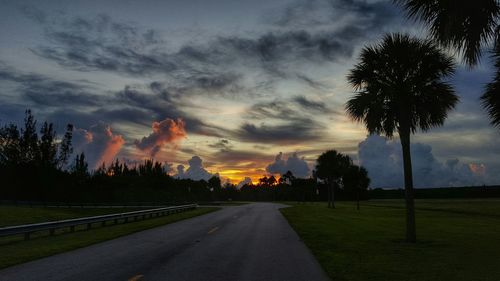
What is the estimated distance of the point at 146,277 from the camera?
8.52 m

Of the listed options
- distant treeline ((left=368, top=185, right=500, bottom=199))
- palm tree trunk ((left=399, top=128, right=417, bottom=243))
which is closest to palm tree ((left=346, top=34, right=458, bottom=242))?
palm tree trunk ((left=399, top=128, right=417, bottom=243))

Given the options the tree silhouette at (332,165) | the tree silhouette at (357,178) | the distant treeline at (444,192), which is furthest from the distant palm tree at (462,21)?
the distant treeline at (444,192)

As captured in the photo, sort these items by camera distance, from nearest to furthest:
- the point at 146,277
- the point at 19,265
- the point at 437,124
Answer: the point at 146,277 → the point at 19,265 → the point at 437,124

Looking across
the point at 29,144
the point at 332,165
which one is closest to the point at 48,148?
the point at 29,144

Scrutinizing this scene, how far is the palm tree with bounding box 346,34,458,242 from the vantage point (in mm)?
16297

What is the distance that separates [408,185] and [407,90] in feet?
11.4

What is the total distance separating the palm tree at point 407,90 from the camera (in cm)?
1630

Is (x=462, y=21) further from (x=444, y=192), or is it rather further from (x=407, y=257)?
(x=444, y=192)

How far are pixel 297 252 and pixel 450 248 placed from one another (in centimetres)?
536

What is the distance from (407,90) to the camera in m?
16.4

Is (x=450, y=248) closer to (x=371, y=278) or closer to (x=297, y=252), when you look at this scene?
(x=297, y=252)

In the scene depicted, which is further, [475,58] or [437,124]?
[437,124]

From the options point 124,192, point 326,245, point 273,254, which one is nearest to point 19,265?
point 273,254

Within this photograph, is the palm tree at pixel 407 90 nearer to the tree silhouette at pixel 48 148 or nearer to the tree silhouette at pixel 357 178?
the tree silhouette at pixel 357 178
